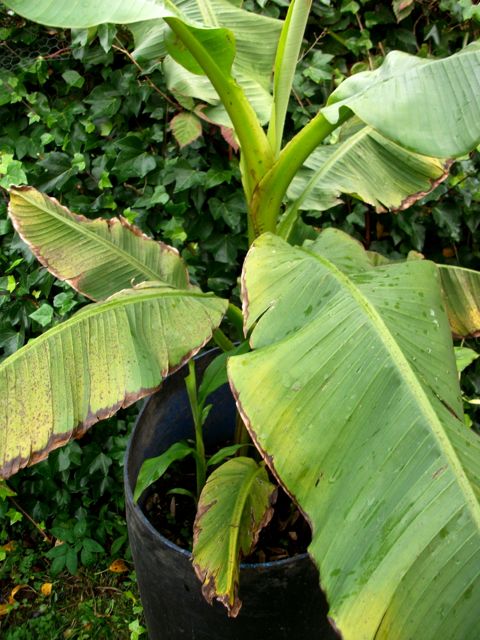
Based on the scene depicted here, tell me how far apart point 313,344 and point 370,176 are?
58 centimetres

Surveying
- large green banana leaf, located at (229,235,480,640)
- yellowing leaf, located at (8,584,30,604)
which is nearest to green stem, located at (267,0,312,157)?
large green banana leaf, located at (229,235,480,640)

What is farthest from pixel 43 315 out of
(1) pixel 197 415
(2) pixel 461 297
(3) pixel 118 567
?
(2) pixel 461 297

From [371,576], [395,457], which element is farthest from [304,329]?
[371,576]

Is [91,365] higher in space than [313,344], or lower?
lower

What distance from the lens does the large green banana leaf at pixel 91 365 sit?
Result: 0.84m

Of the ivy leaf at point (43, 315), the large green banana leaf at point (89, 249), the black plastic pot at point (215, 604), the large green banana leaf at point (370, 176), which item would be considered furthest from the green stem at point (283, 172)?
the ivy leaf at point (43, 315)

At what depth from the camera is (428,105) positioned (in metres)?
0.72

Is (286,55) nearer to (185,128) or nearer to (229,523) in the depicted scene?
(185,128)

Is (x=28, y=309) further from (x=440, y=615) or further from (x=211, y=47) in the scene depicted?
(x=440, y=615)

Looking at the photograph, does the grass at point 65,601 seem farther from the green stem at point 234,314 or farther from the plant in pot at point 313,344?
the green stem at point 234,314

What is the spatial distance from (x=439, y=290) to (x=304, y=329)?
249 mm

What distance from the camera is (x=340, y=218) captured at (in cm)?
178

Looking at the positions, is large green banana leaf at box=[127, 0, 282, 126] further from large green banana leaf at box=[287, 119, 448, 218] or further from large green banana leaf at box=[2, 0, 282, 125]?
large green banana leaf at box=[287, 119, 448, 218]

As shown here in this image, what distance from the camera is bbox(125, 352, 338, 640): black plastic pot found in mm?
963
